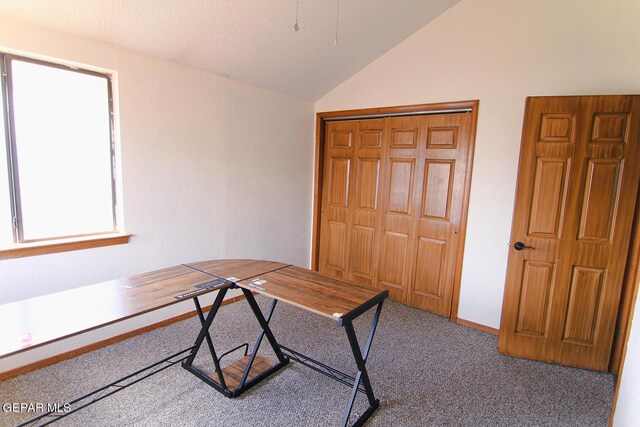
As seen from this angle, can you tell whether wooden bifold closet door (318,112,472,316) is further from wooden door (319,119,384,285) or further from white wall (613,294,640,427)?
white wall (613,294,640,427)

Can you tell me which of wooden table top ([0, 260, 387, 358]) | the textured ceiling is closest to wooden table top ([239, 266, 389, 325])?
wooden table top ([0, 260, 387, 358])

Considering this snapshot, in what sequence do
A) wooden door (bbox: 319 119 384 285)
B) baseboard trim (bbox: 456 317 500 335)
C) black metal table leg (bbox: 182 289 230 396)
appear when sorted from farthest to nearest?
wooden door (bbox: 319 119 384 285) → baseboard trim (bbox: 456 317 500 335) → black metal table leg (bbox: 182 289 230 396)

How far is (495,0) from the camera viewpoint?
2.80m

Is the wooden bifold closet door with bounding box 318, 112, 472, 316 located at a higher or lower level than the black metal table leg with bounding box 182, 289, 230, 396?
higher

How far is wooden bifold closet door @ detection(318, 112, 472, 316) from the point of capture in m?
3.21

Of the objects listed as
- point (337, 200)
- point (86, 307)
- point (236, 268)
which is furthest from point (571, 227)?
point (86, 307)

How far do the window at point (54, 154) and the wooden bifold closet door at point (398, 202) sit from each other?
2.42 metres

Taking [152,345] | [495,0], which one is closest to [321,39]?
[495,0]

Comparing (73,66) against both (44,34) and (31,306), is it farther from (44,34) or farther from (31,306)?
(31,306)

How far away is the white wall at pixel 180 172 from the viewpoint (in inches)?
88.0

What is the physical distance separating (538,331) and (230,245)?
2.87 meters
